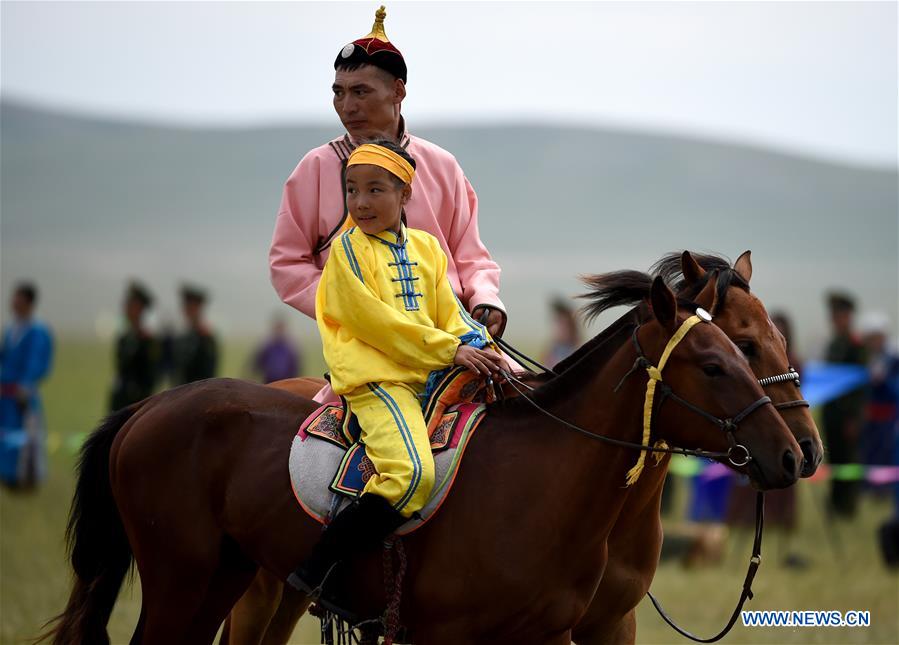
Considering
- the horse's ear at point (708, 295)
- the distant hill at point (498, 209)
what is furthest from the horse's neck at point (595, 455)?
the distant hill at point (498, 209)

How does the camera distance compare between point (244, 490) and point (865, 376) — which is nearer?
point (244, 490)

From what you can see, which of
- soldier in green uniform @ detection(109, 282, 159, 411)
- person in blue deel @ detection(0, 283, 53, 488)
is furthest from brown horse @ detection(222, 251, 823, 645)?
person in blue deel @ detection(0, 283, 53, 488)

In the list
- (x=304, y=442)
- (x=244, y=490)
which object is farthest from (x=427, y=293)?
(x=244, y=490)

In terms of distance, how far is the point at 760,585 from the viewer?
10.1 metres

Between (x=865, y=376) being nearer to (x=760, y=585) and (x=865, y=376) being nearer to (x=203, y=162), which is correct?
(x=760, y=585)

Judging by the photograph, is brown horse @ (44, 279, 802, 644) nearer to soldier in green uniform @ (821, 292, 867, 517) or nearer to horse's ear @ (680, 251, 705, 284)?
horse's ear @ (680, 251, 705, 284)

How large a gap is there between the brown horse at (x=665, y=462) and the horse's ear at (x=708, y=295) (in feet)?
0.09

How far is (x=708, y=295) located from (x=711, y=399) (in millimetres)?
588

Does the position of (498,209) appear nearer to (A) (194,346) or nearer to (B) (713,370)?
(A) (194,346)

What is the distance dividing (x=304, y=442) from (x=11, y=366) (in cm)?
1227

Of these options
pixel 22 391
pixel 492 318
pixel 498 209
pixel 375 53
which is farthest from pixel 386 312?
pixel 498 209

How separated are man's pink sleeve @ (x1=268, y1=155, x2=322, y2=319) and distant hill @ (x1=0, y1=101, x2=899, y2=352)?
3906 cm

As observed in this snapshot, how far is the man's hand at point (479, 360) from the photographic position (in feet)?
Result: 13.9

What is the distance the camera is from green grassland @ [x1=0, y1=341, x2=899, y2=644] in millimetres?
8164
